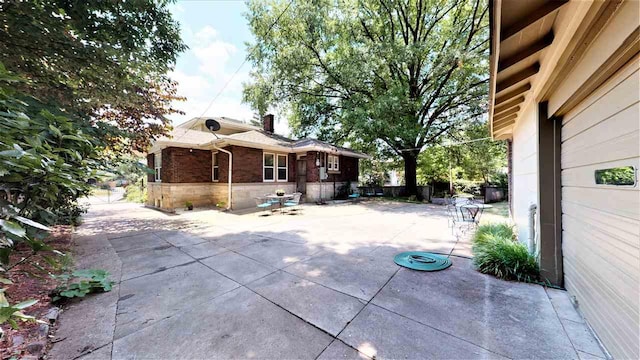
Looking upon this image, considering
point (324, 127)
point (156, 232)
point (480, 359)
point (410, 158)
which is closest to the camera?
point (480, 359)

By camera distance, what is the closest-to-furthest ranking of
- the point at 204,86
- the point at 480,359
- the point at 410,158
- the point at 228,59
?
the point at 480,359
the point at 228,59
the point at 204,86
the point at 410,158

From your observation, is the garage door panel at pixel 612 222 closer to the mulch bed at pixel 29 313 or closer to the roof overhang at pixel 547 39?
the roof overhang at pixel 547 39

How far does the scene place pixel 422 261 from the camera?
429cm

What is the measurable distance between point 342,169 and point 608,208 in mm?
14059

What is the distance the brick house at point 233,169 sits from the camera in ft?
37.0

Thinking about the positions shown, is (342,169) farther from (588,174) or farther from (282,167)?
(588,174)

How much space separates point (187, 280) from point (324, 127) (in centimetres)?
1530

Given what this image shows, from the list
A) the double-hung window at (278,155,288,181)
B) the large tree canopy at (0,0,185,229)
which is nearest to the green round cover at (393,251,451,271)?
the large tree canopy at (0,0,185,229)

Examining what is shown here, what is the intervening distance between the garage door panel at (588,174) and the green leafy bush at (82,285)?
6031mm

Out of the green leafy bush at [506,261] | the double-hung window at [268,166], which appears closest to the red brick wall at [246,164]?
the double-hung window at [268,166]

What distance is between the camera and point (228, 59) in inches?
382

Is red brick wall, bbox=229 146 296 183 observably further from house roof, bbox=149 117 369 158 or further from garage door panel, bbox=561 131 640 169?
garage door panel, bbox=561 131 640 169

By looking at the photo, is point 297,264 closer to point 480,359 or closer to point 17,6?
point 480,359

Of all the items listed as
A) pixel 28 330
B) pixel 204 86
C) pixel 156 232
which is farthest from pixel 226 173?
pixel 28 330
